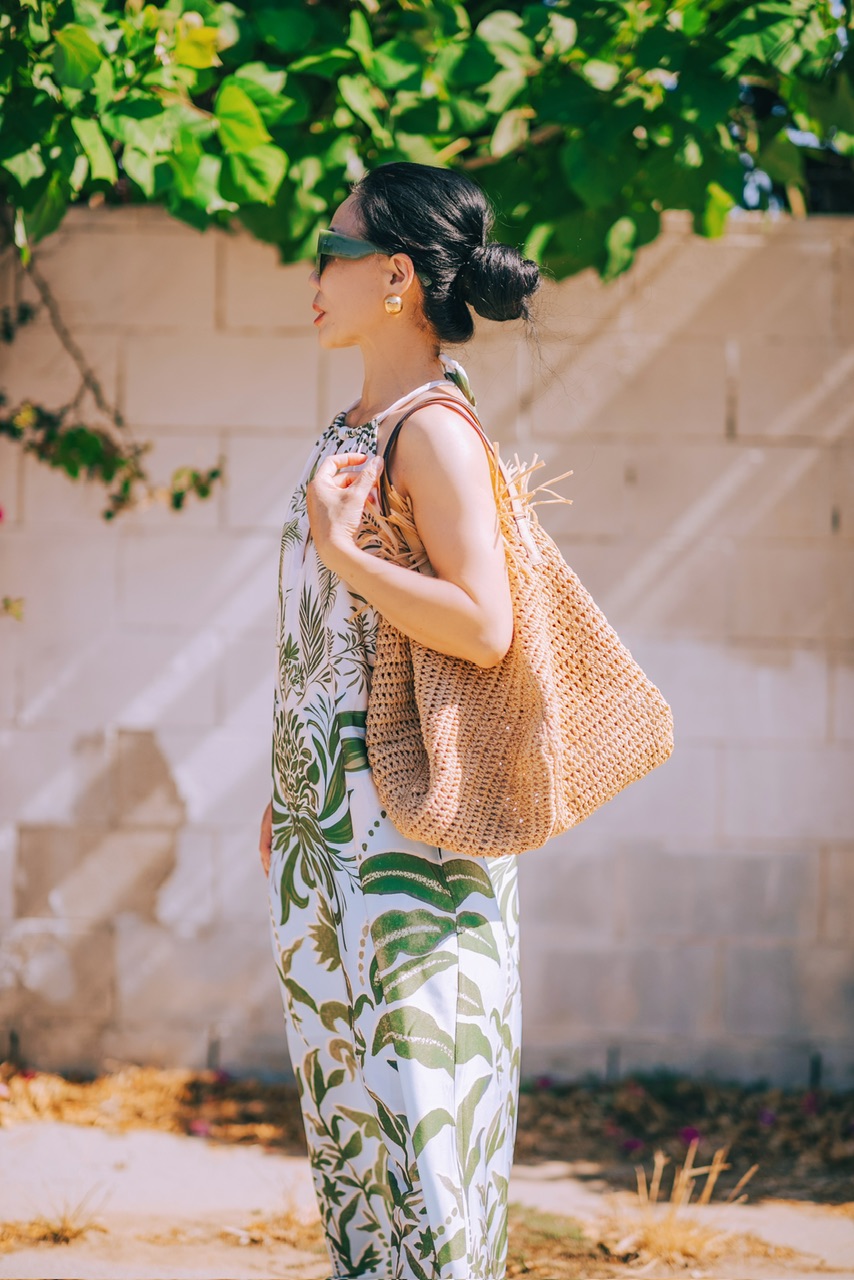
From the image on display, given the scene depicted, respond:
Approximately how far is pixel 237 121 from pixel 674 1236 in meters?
2.30

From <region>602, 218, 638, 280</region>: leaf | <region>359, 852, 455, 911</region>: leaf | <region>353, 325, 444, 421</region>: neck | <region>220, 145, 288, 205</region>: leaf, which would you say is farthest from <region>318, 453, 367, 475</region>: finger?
<region>602, 218, 638, 280</region>: leaf

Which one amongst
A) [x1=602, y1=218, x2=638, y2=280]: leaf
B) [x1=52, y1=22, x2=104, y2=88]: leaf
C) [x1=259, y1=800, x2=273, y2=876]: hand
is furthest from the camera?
[x1=602, y1=218, x2=638, y2=280]: leaf

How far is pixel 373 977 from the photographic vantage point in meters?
1.51

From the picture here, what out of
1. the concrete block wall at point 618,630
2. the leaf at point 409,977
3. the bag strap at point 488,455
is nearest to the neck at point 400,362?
the bag strap at point 488,455

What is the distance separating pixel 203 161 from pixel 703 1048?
94.6 inches

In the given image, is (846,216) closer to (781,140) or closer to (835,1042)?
(781,140)

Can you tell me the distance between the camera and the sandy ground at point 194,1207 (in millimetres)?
2287

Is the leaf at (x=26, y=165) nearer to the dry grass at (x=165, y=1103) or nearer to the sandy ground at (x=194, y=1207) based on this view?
the sandy ground at (x=194, y=1207)

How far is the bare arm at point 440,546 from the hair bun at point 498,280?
18 cm

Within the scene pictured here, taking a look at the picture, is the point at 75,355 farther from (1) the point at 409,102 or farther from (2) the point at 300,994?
(2) the point at 300,994

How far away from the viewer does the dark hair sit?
1602mm

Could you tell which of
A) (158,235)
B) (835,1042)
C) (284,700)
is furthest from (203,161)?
(835,1042)

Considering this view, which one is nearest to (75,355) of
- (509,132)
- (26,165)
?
(26,165)

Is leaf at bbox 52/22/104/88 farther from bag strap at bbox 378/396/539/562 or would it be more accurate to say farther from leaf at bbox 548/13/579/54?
bag strap at bbox 378/396/539/562
